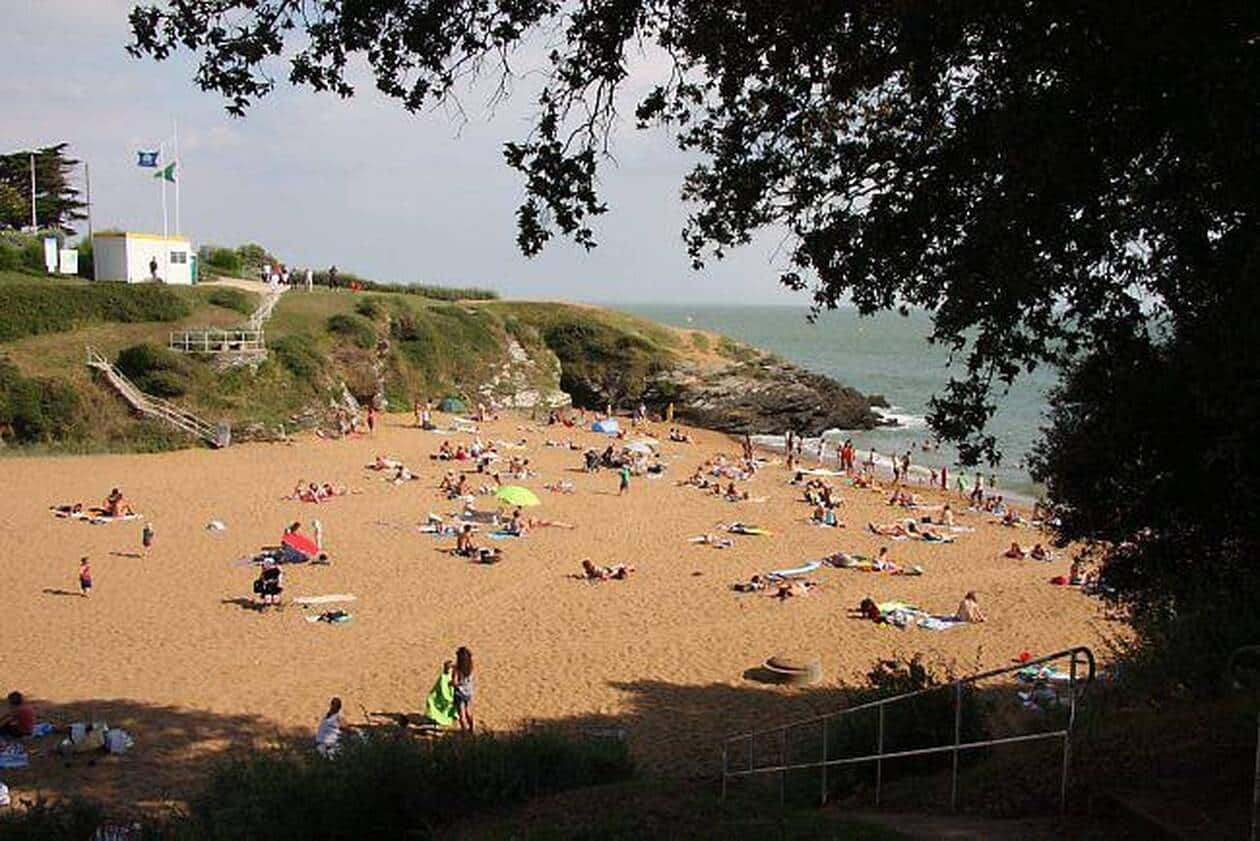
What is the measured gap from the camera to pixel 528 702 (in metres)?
14.8

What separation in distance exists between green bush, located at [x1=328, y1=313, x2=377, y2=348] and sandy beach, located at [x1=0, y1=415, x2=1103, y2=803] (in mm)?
14958

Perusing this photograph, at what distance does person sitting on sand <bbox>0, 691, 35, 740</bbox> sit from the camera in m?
12.9

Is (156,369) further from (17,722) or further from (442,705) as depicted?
(442,705)

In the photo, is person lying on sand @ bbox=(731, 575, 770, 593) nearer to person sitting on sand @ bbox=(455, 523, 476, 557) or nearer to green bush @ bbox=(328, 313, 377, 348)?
person sitting on sand @ bbox=(455, 523, 476, 557)

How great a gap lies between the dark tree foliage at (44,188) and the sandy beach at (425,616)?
36.4 metres

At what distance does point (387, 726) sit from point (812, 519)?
1782cm

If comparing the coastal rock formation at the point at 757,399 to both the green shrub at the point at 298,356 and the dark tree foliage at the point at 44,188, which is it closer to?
the green shrub at the point at 298,356

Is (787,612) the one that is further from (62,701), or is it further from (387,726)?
(62,701)

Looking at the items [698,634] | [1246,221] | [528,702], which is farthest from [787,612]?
[1246,221]

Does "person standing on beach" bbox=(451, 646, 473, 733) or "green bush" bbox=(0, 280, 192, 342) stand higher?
"green bush" bbox=(0, 280, 192, 342)

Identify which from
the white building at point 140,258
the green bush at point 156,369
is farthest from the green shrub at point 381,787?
the white building at point 140,258

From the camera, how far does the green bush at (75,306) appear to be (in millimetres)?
39438

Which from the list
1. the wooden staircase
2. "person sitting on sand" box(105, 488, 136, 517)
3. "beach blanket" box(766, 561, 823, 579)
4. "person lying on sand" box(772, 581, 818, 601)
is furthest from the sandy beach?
the wooden staircase

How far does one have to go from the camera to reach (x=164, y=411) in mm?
36250
